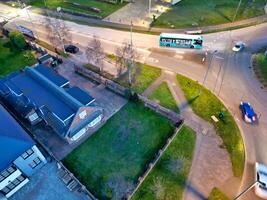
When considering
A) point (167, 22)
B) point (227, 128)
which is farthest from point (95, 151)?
point (167, 22)

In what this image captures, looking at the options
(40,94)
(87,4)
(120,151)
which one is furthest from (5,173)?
(87,4)

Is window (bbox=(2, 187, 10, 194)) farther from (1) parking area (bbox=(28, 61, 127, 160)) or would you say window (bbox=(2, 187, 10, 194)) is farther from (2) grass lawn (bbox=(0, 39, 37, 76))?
(2) grass lawn (bbox=(0, 39, 37, 76))

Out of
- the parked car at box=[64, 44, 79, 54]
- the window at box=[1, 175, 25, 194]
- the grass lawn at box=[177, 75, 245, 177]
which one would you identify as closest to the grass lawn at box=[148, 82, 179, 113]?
the grass lawn at box=[177, 75, 245, 177]

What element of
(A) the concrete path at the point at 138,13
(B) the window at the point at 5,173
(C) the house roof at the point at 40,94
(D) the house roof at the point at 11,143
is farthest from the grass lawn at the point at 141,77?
(B) the window at the point at 5,173

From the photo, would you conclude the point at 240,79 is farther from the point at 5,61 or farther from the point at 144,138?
the point at 5,61

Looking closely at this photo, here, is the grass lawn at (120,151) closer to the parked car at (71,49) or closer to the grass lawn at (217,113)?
the grass lawn at (217,113)

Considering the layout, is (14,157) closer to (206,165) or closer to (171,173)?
(171,173)
